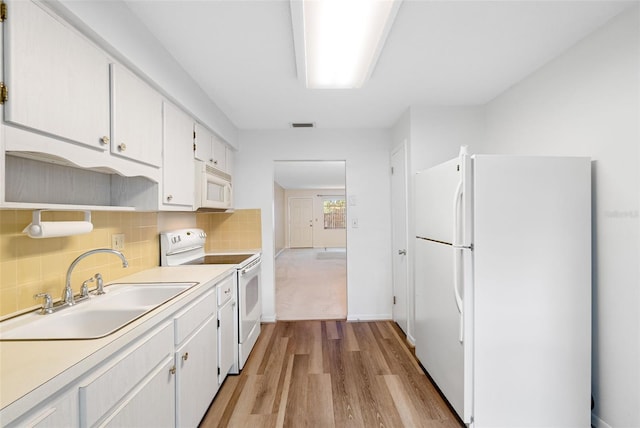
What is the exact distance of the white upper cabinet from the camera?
2.54m

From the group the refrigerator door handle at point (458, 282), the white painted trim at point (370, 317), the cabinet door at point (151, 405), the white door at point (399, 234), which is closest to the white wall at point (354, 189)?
the white painted trim at point (370, 317)

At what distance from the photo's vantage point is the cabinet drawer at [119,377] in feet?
3.12

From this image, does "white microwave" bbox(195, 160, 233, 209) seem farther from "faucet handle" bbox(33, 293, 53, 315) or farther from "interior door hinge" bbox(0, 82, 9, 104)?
"interior door hinge" bbox(0, 82, 9, 104)

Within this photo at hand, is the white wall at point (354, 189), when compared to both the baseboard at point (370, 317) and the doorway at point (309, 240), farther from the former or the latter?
the doorway at point (309, 240)

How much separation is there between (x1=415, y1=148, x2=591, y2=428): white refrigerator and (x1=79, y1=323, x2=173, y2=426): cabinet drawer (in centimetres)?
165

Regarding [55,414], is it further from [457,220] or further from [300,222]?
[300,222]

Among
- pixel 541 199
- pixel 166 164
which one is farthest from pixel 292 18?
pixel 541 199

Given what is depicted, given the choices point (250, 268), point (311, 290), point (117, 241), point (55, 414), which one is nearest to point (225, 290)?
point (250, 268)

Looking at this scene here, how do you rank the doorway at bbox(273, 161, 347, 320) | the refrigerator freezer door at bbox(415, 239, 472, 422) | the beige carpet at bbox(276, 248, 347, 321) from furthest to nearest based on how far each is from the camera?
1. the doorway at bbox(273, 161, 347, 320)
2. the beige carpet at bbox(276, 248, 347, 321)
3. the refrigerator freezer door at bbox(415, 239, 472, 422)

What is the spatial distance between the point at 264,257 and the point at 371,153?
6.08 feet

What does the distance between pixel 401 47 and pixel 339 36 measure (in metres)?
0.44

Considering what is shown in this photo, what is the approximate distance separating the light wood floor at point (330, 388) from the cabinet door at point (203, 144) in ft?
6.19

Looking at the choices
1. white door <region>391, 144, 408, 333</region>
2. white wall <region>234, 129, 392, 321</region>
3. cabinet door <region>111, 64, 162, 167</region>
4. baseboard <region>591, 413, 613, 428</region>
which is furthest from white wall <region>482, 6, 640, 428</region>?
cabinet door <region>111, 64, 162, 167</region>

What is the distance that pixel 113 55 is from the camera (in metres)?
1.46
